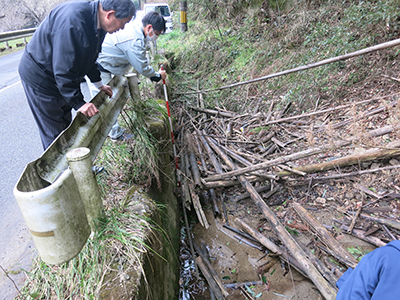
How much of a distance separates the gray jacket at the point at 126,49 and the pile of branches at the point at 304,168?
2.21 metres

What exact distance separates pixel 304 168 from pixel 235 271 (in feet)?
6.71

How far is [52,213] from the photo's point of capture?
4.69 ft

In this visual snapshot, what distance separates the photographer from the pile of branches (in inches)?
130

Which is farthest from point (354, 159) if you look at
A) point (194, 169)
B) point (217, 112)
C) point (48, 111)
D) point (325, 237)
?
point (48, 111)

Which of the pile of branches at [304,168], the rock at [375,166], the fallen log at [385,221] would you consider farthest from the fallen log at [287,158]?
the fallen log at [385,221]

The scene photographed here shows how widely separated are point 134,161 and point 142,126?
57cm

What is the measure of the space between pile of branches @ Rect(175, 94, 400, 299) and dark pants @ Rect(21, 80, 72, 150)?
2.38 meters

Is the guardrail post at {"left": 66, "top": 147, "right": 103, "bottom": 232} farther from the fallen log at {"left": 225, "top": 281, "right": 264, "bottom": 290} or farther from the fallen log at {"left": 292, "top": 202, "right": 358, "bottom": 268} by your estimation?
the fallen log at {"left": 292, "top": 202, "right": 358, "bottom": 268}

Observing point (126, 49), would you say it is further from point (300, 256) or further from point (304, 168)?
point (300, 256)

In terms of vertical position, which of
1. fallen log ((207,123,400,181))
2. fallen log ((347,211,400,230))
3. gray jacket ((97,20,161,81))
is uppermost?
gray jacket ((97,20,161,81))

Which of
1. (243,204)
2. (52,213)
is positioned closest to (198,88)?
(243,204)

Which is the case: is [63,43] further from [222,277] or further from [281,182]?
[281,182]

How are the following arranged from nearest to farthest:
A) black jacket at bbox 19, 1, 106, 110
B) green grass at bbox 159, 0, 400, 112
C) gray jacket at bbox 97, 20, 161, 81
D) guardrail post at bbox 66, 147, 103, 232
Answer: guardrail post at bbox 66, 147, 103, 232 → black jacket at bbox 19, 1, 106, 110 → gray jacket at bbox 97, 20, 161, 81 → green grass at bbox 159, 0, 400, 112

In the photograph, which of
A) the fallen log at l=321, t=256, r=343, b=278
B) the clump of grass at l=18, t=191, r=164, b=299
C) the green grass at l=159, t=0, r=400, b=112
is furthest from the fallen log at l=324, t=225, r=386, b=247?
the green grass at l=159, t=0, r=400, b=112
